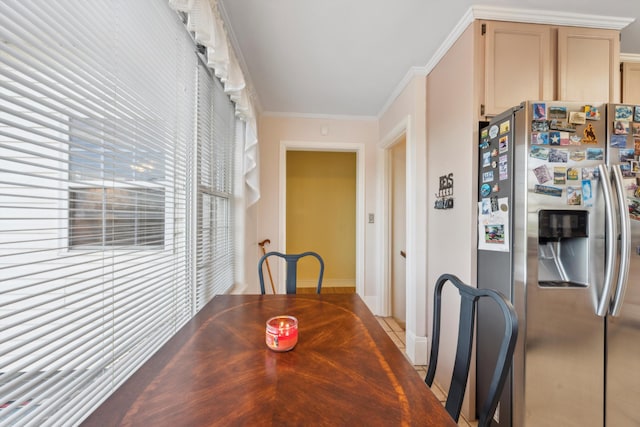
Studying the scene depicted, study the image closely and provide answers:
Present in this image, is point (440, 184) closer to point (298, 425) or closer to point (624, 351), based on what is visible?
point (624, 351)

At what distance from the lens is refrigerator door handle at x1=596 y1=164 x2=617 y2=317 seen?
1.30 m

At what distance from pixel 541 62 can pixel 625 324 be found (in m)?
1.55

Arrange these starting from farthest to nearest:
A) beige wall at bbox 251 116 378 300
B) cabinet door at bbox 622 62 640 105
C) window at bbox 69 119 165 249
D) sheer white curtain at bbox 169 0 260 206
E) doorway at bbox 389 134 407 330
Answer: beige wall at bbox 251 116 378 300 < doorway at bbox 389 134 407 330 < cabinet door at bbox 622 62 640 105 < sheer white curtain at bbox 169 0 260 206 < window at bbox 69 119 165 249

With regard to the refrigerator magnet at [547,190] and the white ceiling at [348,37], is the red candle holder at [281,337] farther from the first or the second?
the white ceiling at [348,37]

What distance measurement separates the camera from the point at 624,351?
4.54 feet

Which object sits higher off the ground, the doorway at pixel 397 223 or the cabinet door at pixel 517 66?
the cabinet door at pixel 517 66

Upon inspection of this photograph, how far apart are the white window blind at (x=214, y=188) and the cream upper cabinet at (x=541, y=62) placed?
71.2 inches

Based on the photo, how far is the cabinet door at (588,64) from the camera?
1.74 metres

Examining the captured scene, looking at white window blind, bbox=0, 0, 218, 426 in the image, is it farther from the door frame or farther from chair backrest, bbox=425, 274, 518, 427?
the door frame

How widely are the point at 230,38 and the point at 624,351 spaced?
2.92 metres

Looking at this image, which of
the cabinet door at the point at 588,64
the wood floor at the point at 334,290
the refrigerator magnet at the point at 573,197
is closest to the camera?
the refrigerator magnet at the point at 573,197

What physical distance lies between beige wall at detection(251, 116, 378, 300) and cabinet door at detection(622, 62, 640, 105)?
2.16 m

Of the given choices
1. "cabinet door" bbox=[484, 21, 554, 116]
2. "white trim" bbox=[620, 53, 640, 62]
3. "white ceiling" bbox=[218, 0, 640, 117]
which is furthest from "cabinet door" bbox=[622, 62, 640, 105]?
"cabinet door" bbox=[484, 21, 554, 116]

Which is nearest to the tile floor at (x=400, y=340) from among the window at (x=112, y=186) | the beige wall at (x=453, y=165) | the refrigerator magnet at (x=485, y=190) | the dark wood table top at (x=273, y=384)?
the beige wall at (x=453, y=165)
